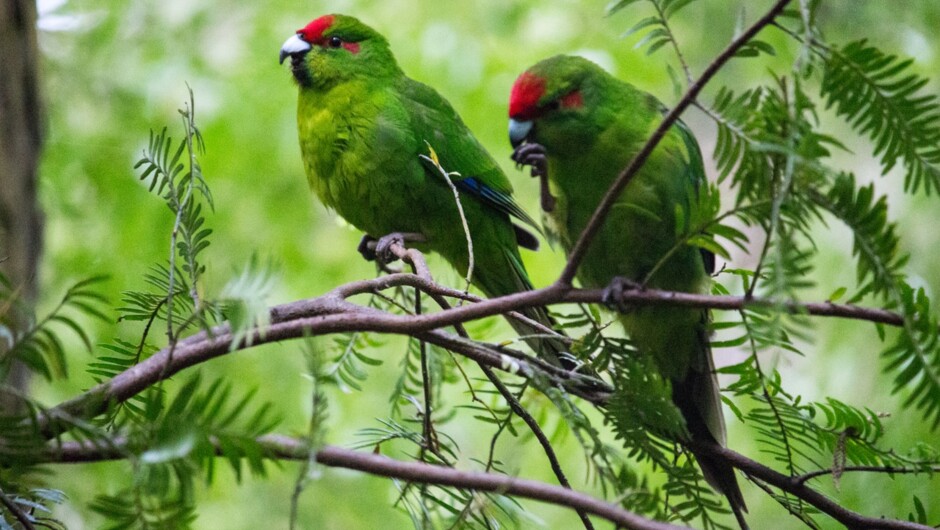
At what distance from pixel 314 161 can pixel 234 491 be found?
9.37 ft

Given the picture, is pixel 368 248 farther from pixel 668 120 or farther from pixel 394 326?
pixel 668 120

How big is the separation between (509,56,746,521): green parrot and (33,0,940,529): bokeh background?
7.34ft

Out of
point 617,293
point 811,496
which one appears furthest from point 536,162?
point 811,496

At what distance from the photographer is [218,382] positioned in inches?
33.9

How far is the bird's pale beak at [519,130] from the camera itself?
1817 millimetres

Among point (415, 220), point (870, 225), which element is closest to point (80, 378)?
point (415, 220)

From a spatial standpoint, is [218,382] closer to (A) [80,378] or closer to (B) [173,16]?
(A) [80,378]

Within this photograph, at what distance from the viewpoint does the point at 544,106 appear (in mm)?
1815

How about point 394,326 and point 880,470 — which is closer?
point 394,326

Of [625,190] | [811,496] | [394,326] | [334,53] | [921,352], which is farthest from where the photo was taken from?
[334,53]

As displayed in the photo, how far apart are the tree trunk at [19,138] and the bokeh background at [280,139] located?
147cm

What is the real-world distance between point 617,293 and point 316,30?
6.35ft

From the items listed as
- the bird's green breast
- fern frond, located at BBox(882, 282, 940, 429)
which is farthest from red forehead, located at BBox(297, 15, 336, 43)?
fern frond, located at BBox(882, 282, 940, 429)

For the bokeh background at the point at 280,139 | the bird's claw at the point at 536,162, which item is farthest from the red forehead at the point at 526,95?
the bokeh background at the point at 280,139
